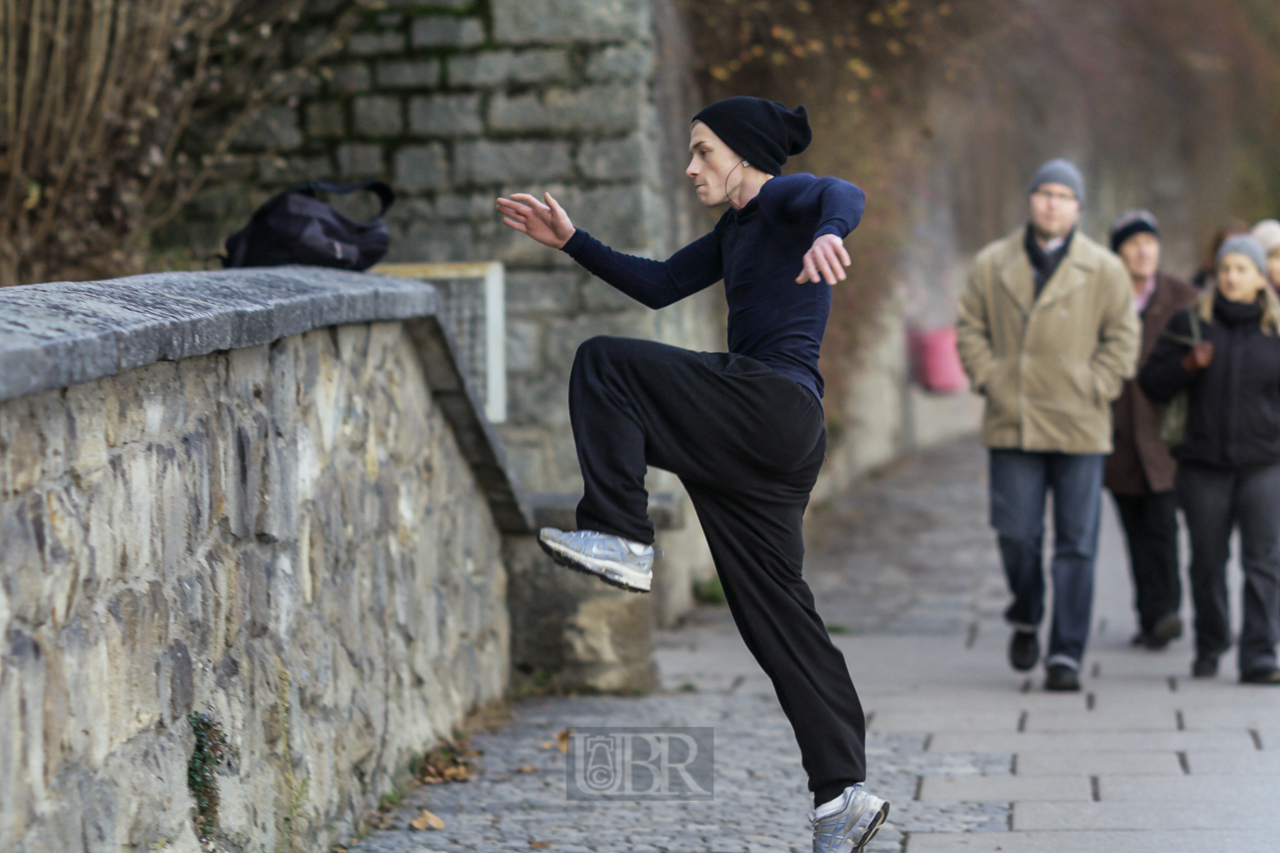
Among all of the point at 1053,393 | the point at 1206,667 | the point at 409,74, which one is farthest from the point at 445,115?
the point at 1206,667

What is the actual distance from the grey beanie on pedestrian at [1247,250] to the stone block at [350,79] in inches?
137

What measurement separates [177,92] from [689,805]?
12.0 feet

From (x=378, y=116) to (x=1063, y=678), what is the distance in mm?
3591

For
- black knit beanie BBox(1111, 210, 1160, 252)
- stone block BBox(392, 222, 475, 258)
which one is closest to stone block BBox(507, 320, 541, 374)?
stone block BBox(392, 222, 475, 258)

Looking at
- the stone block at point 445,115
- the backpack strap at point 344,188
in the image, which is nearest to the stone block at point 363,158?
the stone block at point 445,115

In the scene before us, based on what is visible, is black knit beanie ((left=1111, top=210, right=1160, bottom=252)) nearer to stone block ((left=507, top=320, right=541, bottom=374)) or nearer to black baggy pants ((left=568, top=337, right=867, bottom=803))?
stone block ((left=507, top=320, right=541, bottom=374))

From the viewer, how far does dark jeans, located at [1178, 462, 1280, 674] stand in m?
4.93

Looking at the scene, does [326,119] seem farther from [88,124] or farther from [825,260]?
[825,260]

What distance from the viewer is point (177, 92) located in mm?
5707

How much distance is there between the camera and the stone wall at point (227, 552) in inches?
76.3

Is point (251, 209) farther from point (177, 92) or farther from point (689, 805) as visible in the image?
point (689, 805)

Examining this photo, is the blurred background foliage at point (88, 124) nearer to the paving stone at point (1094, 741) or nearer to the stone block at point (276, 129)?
the stone block at point (276, 129)

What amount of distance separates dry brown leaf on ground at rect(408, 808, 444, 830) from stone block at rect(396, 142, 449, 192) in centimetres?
339

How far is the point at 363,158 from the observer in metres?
6.21
